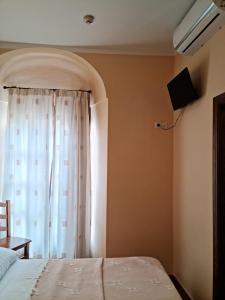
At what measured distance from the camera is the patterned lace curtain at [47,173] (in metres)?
3.35

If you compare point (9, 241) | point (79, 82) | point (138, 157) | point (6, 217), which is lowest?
point (9, 241)

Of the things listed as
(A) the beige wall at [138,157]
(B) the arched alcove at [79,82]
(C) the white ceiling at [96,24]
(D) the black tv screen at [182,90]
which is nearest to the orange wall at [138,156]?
(A) the beige wall at [138,157]

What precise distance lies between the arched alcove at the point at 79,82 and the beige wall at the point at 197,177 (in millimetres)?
826

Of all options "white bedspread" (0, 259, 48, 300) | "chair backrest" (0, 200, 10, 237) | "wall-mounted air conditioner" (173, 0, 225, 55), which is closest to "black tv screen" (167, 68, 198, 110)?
"wall-mounted air conditioner" (173, 0, 225, 55)

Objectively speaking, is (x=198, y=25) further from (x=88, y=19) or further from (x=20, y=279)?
(x=20, y=279)

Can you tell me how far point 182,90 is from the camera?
258cm

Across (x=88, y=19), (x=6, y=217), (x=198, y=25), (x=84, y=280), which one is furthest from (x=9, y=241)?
(x=198, y=25)

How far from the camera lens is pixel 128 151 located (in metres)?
3.12

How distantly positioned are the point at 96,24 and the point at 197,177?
1.66m

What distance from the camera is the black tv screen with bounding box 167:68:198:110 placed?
2.47 metres

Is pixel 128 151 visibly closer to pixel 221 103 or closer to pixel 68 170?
pixel 68 170

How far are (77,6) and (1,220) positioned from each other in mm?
2497

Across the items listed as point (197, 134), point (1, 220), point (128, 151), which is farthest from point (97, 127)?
point (1, 220)

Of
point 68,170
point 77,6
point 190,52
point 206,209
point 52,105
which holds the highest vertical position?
point 77,6
